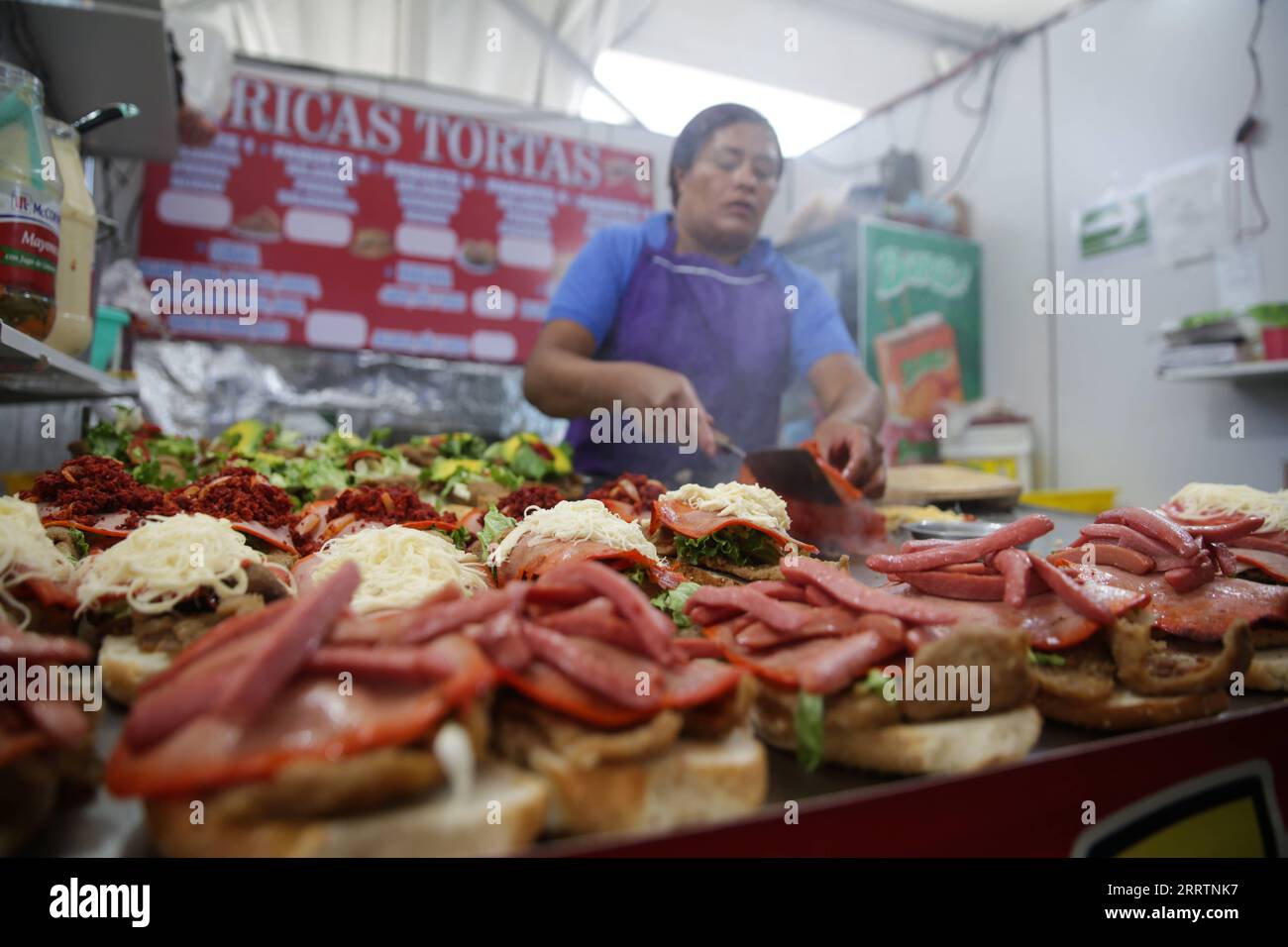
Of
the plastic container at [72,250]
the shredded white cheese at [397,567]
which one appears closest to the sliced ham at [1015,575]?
the shredded white cheese at [397,567]

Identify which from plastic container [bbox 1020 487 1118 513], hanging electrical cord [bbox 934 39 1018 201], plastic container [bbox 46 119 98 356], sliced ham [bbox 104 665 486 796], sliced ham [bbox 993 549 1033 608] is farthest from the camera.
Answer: hanging electrical cord [bbox 934 39 1018 201]

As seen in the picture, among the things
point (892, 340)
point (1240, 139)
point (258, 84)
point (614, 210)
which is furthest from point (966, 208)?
point (258, 84)

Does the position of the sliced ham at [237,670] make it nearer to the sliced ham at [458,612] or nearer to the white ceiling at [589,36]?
the sliced ham at [458,612]

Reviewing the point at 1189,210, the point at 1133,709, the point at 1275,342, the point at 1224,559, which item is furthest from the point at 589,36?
the point at 1133,709

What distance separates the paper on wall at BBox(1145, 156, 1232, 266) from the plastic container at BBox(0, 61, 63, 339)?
6820 millimetres

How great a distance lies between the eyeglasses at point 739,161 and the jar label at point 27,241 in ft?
10.4

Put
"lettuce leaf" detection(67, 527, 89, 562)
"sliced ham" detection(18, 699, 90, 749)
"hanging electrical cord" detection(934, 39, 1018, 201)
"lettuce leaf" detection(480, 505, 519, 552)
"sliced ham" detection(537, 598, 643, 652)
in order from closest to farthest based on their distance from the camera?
1. "sliced ham" detection(18, 699, 90, 749)
2. "sliced ham" detection(537, 598, 643, 652)
3. "lettuce leaf" detection(67, 527, 89, 562)
4. "lettuce leaf" detection(480, 505, 519, 552)
5. "hanging electrical cord" detection(934, 39, 1018, 201)

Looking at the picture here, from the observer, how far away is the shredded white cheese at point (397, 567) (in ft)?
5.50

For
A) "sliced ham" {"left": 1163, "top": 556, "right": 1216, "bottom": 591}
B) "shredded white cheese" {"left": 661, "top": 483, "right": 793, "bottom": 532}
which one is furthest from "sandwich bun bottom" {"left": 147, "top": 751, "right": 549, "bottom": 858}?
"sliced ham" {"left": 1163, "top": 556, "right": 1216, "bottom": 591}

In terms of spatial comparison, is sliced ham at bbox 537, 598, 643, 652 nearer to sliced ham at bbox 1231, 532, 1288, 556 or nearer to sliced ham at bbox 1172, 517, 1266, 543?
sliced ham at bbox 1172, 517, 1266, 543

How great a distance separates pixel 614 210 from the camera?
23.2ft

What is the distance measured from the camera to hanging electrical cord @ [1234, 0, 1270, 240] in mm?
5082

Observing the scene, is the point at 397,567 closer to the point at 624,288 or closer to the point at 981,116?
the point at 624,288
